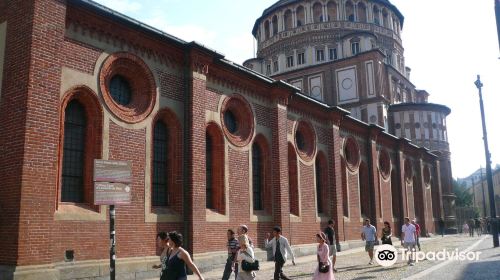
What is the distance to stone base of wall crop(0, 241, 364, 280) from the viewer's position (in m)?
10.1

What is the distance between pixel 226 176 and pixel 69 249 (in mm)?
6672

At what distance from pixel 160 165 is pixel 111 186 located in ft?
19.7

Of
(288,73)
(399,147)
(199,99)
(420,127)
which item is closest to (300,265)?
(199,99)

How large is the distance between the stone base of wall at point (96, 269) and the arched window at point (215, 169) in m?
1.81

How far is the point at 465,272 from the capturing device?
1390 cm

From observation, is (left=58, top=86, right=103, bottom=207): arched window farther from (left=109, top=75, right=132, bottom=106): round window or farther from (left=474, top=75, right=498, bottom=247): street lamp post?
(left=474, top=75, right=498, bottom=247): street lamp post

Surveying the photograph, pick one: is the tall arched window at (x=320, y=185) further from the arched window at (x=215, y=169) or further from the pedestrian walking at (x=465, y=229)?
the pedestrian walking at (x=465, y=229)

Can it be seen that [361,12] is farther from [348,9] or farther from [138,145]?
[138,145]

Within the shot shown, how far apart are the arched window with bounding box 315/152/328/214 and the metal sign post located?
51.3 feet

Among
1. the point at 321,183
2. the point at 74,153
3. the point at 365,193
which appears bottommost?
the point at 365,193

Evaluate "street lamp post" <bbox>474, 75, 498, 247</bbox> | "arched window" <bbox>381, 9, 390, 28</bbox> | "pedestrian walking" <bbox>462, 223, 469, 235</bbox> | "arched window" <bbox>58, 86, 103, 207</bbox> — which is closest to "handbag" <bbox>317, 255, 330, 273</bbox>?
"arched window" <bbox>58, 86, 103, 207</bbox>

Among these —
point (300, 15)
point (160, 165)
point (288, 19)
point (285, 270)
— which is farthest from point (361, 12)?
point (160, 165)

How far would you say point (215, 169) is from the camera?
17.0 meters

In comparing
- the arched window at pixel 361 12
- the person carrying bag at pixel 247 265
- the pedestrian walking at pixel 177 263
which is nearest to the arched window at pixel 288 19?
the arched window at pixel 361 12
